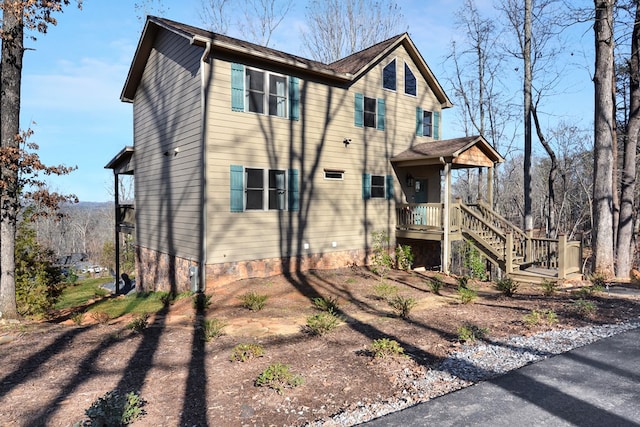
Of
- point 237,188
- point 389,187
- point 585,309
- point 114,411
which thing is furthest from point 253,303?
point 389,187

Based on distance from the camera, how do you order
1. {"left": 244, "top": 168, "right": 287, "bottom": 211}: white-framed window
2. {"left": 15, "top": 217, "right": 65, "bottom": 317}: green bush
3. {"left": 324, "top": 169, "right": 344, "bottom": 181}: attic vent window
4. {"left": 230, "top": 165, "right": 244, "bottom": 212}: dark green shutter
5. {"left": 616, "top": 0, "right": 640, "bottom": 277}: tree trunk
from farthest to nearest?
{"left": 616, "top": 0, "right": 640, "bottom": 277}: tree trunk
{"left": 324, "top": 169, "right": 344, "bottom": 181}: attic vent window
{"left": 244, "top": 168, "right": 287, "bottom": 211}: white-framed window
{"left": 230, "top": 165, "right": 244, "bottom": 212}: dark green shutter
{"left": 15, "top": 217, "right": 65, "bottom": 317}: green bush

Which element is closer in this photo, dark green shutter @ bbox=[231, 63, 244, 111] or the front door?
dark green shutter @ bbox=[231, 63, 244, 111]

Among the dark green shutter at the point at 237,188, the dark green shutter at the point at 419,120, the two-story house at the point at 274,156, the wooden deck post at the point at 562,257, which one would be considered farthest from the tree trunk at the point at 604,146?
the dark green shutter at the point at 237,188

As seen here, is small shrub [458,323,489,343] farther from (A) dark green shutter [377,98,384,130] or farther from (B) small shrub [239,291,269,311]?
(A) dark green shutter [377,98,384,130]

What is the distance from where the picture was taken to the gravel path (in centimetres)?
356

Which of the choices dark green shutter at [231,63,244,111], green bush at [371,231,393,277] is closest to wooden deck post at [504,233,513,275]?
green bush at [371,231,393,277]

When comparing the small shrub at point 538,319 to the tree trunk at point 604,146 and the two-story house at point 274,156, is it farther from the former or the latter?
the tree trunk at point 604,146

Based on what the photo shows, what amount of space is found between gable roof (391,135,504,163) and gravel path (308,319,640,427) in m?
7.12

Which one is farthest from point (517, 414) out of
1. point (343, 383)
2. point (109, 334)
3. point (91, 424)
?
point (109, 334)

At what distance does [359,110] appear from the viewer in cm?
1308

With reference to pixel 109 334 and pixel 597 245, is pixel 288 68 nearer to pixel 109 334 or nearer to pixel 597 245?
pixel 109 334

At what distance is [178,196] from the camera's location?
11.2m

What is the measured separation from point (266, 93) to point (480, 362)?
9.00 meters

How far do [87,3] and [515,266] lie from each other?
1411 centimetres
